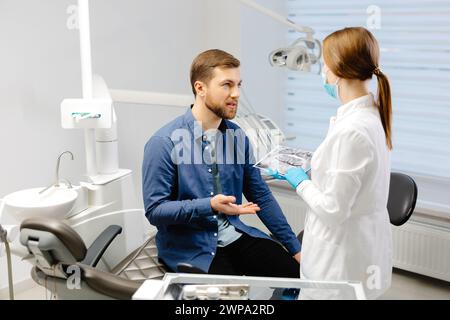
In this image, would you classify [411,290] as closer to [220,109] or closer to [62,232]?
[220,109]

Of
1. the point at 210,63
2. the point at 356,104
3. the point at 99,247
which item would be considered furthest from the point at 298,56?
the point at 99,247

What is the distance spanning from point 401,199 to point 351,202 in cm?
58

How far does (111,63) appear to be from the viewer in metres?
3.09

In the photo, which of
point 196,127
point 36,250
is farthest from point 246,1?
point 36,250


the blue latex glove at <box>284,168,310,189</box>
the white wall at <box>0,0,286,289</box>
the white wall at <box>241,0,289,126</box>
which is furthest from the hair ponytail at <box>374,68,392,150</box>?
the white wall at <box>241,0,289,126</box>

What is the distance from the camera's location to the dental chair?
163 centimetres

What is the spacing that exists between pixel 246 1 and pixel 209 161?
83cm

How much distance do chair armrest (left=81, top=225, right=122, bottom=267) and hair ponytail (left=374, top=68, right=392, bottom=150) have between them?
1118mm

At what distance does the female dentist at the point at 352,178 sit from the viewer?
5.10 ft

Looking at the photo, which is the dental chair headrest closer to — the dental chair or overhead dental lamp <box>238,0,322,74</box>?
the dental chair

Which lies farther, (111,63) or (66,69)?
(111,63)

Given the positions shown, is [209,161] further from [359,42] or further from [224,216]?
[359,42]

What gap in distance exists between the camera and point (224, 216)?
6.93ft

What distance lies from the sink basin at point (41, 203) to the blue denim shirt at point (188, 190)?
0.39m
